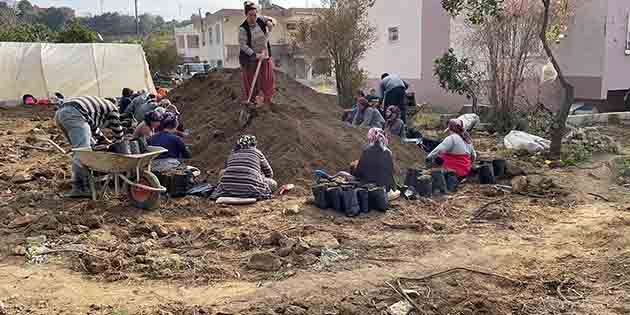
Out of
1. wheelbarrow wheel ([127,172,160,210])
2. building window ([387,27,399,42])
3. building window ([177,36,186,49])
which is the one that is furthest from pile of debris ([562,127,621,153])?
building window ([177,36,186,49])

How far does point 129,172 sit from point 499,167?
4.91 m

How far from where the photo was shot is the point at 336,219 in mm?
6051

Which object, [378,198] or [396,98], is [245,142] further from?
[396,98]

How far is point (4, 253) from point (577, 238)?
525 cm

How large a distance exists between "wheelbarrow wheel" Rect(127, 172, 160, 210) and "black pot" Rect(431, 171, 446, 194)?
334 cm

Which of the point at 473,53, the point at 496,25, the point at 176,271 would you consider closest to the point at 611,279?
the point at 176,271

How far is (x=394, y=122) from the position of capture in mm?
10734

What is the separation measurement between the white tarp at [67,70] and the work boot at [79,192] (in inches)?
499

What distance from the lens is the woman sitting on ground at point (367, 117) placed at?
10.3m

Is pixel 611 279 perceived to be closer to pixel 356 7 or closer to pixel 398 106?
pixel 398 106

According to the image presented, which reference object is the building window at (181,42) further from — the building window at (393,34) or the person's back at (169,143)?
the person's back at (169,143)

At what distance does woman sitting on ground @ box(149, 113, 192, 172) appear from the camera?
696cm

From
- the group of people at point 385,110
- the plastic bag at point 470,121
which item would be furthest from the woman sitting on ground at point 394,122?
the plastic bag at point 470,121

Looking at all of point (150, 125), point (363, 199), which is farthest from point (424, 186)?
point (150, 125)
